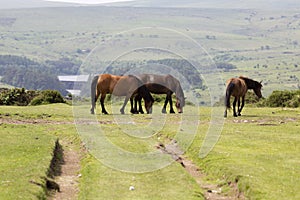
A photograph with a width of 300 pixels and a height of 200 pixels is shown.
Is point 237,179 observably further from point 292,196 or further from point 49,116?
point 49,116

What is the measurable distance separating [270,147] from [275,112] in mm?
14947

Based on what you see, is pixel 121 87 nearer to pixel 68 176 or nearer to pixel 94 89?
pixel 94 89

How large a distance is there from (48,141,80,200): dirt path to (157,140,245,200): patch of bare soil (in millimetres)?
3867

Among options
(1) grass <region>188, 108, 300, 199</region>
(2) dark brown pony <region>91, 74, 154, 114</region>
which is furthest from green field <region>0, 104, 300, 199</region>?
(2) dark brown pony <region>91, 74, 154, 114</region>

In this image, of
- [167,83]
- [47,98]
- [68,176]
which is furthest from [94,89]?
[68,176]

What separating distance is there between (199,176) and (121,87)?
15407mm

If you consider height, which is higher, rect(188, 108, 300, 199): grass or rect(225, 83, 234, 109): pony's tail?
rect(225, 83, 234, 109): pony's tail

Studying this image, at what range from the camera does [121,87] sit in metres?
34.5

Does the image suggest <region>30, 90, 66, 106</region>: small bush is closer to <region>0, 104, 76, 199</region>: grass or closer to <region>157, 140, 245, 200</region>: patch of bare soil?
<region>0, 104, 76, 199</region>: grass

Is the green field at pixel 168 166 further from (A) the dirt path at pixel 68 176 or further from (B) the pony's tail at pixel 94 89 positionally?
(B) the pony's tail at pixel 94 89

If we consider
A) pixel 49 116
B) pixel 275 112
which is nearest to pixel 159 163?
pixel 49 116

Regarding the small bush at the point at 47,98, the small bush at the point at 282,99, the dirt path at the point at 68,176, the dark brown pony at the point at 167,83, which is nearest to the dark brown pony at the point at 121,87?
the dark brown pony at the point at 167,83

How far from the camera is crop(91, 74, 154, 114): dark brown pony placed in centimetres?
3400

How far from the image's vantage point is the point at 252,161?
20.4 metres
